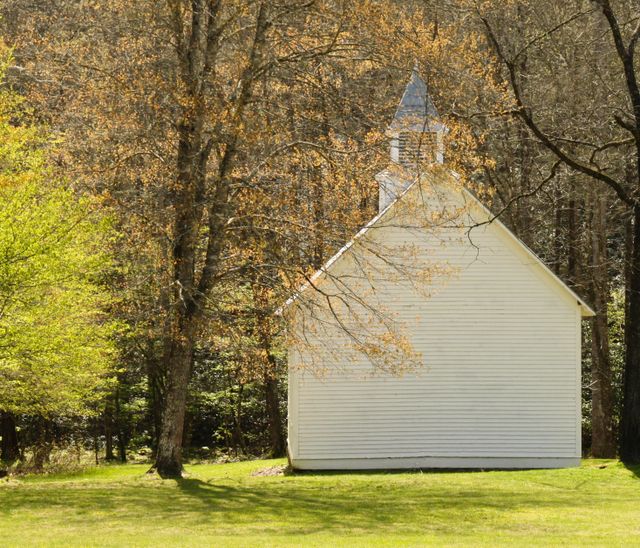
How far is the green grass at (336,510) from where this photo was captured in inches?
509

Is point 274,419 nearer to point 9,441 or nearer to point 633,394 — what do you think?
point 9,441

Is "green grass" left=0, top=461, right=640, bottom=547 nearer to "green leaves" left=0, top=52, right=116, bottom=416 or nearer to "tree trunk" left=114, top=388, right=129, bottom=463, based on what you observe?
"green leaves" left=0, top=52, right=116, bottom=416

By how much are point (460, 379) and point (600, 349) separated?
8113mm

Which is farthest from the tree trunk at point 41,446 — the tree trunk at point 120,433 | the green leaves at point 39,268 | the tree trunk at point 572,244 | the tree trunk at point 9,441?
the tree trunk at point 572,244

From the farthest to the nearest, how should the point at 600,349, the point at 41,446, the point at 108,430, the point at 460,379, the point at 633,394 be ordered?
1. the point at 108,430
2. the point at 41,446
3. the point at 600,349
4. the point at 460,379
5. the point at 633,394

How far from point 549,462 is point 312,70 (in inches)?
419

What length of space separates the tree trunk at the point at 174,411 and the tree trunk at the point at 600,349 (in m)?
14.1

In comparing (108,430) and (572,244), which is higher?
(572,244)

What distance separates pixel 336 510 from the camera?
627 inches

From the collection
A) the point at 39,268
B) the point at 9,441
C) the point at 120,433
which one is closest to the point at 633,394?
the point at 39,268

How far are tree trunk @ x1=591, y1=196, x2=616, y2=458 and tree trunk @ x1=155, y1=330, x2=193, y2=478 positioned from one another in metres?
14.1

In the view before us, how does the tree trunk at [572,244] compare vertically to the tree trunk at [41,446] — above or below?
above

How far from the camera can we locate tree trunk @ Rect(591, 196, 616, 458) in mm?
30969

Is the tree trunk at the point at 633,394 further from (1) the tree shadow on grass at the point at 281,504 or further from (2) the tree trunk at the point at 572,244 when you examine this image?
(2) the tree trunk at the point at 572,244
